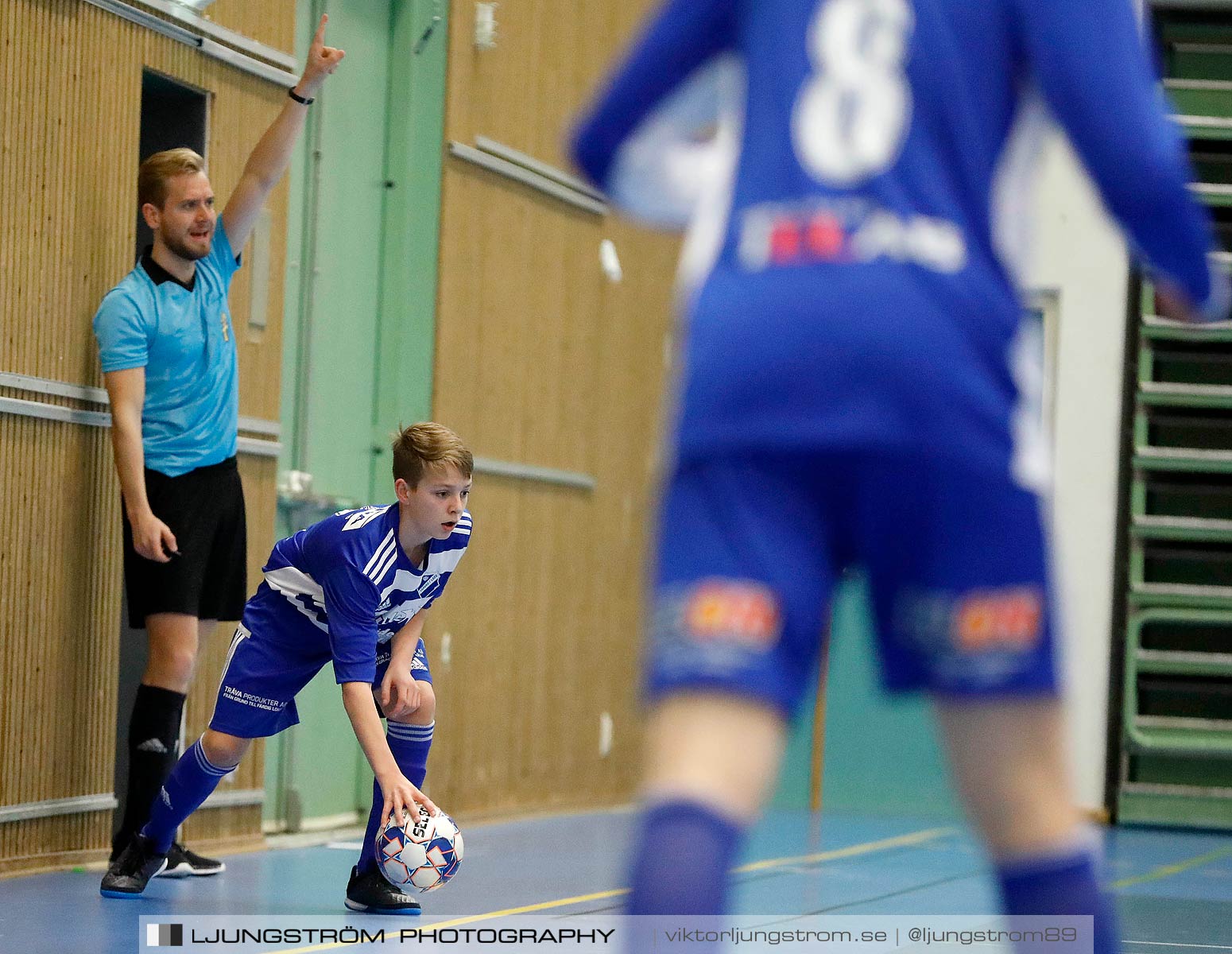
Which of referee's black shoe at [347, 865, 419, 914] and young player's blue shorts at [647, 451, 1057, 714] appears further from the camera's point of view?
referee's black shoe at [347, 865, 419, 914]

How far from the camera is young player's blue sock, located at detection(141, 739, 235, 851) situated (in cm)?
438

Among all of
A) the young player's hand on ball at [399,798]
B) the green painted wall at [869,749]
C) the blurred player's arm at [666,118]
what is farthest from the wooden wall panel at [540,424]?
the blurred player's arm at [666,118]

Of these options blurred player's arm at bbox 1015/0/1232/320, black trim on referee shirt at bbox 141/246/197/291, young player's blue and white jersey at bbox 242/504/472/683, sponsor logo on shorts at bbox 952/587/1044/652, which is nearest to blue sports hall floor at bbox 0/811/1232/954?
young player's blue and white jersey at bbox 242/504/472/683

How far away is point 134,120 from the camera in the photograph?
5383 millimetres

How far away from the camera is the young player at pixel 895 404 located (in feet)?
5.23

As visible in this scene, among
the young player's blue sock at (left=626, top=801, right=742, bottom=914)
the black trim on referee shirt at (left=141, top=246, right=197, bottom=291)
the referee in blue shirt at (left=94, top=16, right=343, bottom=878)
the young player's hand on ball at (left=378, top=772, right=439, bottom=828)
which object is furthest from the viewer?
the black trim on referee shirt at (left=141, top=246, right=197, bottom=291)

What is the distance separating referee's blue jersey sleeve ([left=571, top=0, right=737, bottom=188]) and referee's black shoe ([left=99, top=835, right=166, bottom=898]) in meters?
3.23

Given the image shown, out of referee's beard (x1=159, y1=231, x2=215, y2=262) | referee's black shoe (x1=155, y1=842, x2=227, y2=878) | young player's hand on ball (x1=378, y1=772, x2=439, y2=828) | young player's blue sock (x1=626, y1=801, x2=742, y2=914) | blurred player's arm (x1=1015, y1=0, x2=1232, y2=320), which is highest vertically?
referee's beard (x1=159, y1=231, x2=215, y2=262)

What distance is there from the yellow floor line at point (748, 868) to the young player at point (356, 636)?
0.18m

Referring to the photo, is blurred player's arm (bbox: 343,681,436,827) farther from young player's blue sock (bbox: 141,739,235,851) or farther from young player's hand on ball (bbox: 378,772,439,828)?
young player's blue sock (bbox: 141,739,235,851)

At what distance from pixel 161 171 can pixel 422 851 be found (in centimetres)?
217

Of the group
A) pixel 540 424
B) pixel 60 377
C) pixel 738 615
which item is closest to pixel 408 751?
pixel 60 377

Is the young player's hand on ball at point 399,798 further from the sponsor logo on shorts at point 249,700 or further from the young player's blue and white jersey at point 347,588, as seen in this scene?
the sponsor logo on shorts at point 249,700

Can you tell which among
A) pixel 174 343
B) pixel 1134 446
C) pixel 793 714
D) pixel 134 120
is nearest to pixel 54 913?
pixel 174 343
